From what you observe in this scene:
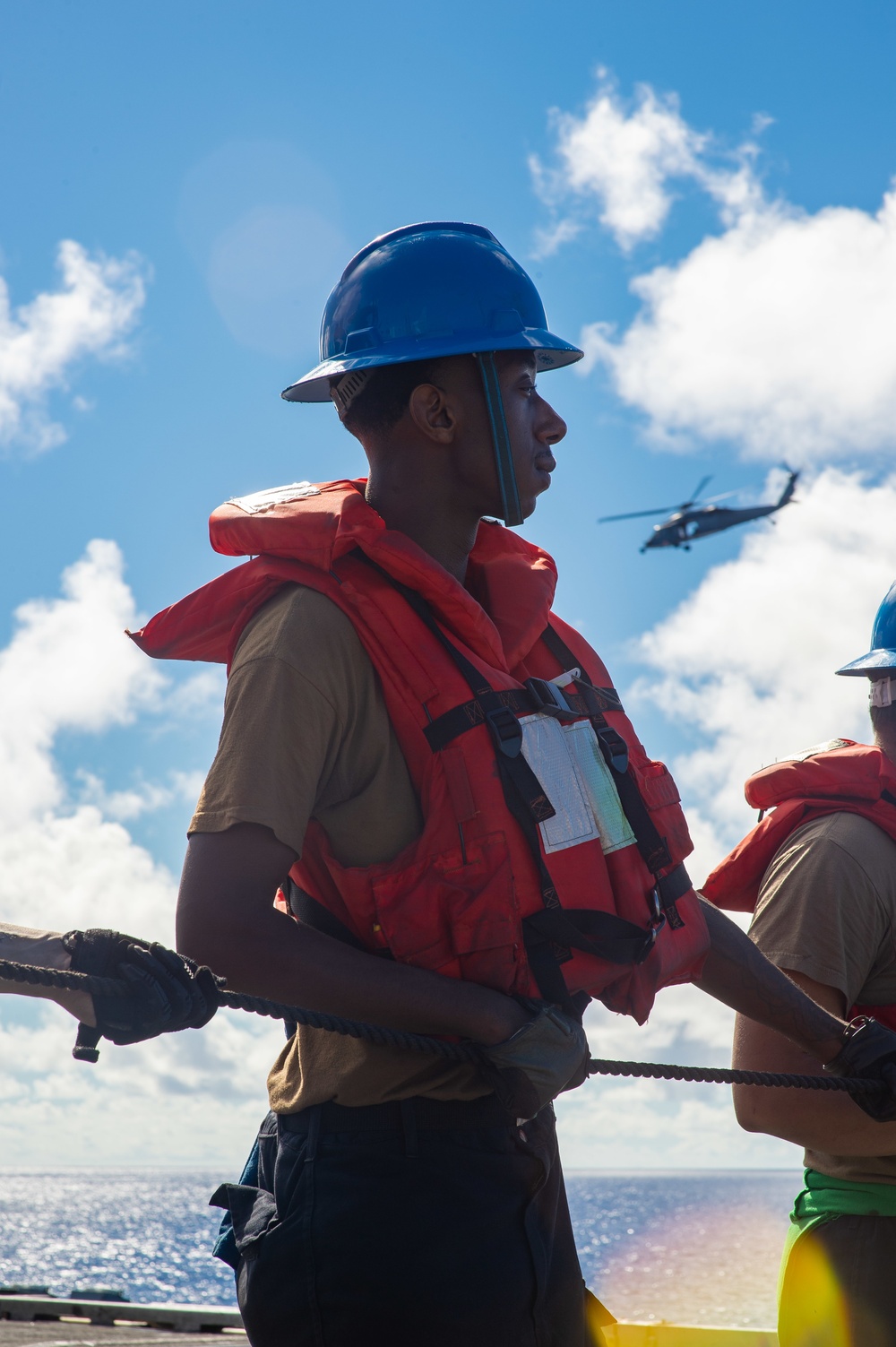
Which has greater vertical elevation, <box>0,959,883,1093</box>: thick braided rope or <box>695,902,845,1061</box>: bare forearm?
<box>695,902,845,1061</box>: bare forearm

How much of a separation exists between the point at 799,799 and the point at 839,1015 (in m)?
0.72

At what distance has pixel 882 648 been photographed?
5.00 meters

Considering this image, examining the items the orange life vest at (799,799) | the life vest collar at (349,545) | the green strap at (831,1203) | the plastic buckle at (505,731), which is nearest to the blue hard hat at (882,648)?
the orange life vest at (799,799)

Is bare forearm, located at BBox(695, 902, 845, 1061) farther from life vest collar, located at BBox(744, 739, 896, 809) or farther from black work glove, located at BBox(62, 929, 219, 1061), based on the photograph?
black work glove, located at BBox(62, 929, 219, 1061)

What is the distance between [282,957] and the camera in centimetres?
214

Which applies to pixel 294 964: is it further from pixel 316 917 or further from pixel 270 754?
pixel 270 754

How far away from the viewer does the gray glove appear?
2197mm

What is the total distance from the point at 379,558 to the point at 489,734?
16.7 inches

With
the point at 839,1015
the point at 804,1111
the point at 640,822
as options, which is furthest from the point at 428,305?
the point at 804,1111

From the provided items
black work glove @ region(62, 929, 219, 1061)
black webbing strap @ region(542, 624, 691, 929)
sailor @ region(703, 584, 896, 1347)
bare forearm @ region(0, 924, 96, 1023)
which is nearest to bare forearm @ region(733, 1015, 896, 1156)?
sailor @ region(703, 584, 896, 1347)

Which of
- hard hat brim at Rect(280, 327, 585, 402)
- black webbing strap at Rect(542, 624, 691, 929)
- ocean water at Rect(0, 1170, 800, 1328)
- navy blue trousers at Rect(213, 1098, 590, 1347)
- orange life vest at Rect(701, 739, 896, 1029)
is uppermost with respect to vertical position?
hard hat brim at Rect(280, 327, 585, 402)

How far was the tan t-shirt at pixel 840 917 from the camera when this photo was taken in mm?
3633

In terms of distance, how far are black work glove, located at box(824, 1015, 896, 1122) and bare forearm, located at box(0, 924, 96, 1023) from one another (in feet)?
7.14

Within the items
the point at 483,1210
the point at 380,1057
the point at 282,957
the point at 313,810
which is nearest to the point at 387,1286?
the point at 483,1210
